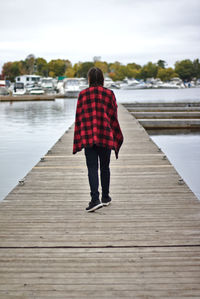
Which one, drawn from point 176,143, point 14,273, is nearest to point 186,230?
point 14,273

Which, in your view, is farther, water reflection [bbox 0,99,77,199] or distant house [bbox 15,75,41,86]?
distant house [bbox 15,75,41,86]

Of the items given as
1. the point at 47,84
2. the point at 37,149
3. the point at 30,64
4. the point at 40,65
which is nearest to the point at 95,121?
the point at 37,149

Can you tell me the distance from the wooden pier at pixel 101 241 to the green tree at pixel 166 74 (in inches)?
6976

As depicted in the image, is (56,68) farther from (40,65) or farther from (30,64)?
(30,64)

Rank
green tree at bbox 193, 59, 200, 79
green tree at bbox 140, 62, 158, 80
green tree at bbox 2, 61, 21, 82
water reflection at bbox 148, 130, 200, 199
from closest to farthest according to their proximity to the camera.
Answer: water reflection at bbox 148, 130, 200, 199
green tree at bbox 2, 61, 21, 82
green tree at bbox 193, 59, 200, 79
green tree at bbox 140, 62, 158, 80

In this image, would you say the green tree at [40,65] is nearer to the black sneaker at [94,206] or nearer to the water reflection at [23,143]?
the water reflection at [23,143]

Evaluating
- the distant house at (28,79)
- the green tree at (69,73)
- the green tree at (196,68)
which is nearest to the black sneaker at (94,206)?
the distant house at (28,79)

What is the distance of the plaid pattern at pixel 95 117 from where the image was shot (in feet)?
13.7

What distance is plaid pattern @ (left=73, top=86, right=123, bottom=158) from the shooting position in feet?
13.7

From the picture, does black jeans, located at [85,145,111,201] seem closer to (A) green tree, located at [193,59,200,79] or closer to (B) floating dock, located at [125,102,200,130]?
(B) floating dock, located at [125,102,200,130]

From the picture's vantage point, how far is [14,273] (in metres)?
2.94

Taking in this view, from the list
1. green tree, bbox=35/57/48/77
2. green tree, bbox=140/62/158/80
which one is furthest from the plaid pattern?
green tree, bbox=140/62/158/80

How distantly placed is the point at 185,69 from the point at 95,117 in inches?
7170

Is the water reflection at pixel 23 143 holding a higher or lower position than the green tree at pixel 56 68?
lower
